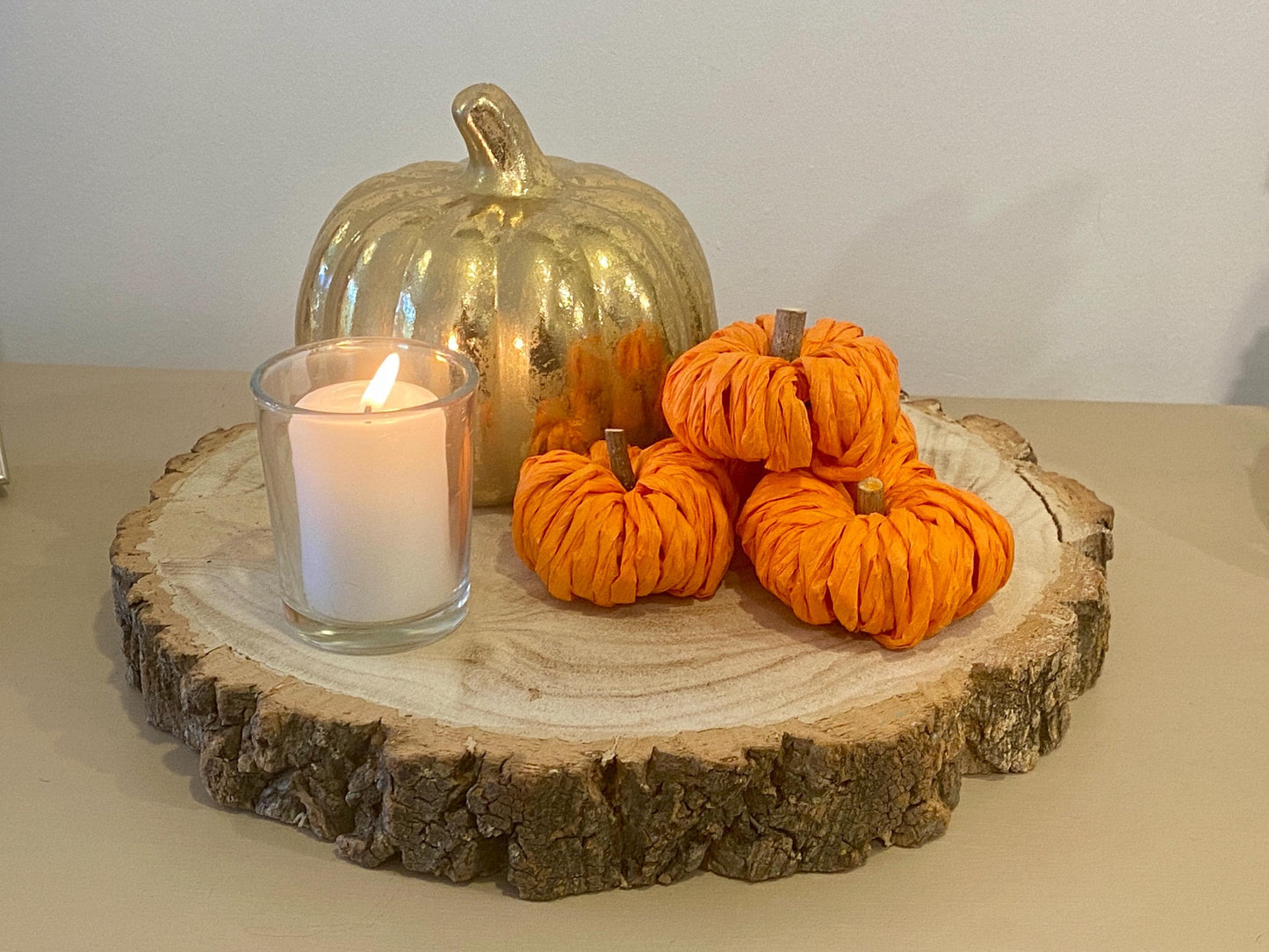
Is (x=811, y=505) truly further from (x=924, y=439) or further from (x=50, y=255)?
(x=50, y=255)

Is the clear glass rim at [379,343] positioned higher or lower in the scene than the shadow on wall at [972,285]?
higher

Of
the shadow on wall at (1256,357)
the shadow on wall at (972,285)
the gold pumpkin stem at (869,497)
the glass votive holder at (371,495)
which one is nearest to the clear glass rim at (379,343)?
the glass votive holder at (371,495)

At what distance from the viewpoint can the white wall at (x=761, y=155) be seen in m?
1.40

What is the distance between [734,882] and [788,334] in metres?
0.34

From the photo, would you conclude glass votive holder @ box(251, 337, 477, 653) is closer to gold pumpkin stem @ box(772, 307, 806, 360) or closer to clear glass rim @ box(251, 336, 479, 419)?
A: clear glass rim @ box(251, 336, 479, 419)

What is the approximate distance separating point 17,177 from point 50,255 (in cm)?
10

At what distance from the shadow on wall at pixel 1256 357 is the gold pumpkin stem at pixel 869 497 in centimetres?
95

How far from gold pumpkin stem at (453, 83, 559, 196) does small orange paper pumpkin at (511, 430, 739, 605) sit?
0.23 m

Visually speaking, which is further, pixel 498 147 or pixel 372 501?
pixel 498 147

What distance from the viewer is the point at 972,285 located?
5.07ft

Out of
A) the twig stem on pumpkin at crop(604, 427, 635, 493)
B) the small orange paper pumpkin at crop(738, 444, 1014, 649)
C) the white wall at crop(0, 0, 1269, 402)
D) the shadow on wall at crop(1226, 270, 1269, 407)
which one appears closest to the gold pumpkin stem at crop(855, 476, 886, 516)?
the small orange paper pumpkin at crop(738, 444, 1014, 649)

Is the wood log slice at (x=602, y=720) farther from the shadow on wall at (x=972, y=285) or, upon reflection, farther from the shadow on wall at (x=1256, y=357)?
the shadow on wall at (x=1256, y=357)

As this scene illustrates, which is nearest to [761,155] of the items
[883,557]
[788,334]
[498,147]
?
[498,147]

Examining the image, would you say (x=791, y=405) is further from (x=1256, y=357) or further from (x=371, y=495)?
(x=1256, y=357)
